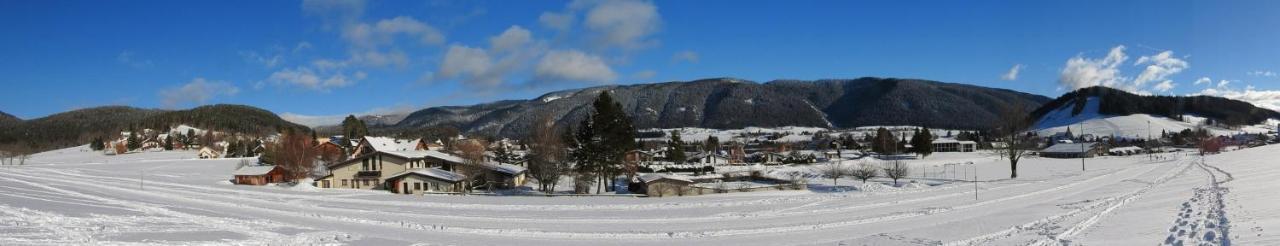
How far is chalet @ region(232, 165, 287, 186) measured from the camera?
59281mm

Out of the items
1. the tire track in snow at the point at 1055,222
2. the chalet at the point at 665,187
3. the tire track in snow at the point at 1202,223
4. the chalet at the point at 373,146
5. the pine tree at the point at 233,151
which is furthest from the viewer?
the pine tree at the point at 233,151

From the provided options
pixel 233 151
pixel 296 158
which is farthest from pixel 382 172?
pixel 233 151

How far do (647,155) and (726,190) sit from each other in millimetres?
61815

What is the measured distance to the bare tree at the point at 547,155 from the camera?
48.6 m

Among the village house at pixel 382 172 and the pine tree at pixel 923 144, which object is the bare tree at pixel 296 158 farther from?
the pine tree at pixel 923 144

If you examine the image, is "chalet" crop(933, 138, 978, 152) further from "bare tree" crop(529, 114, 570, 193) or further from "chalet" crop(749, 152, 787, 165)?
"bare tree" crop(529, 114, 570, 193)

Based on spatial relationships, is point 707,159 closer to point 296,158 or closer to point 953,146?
point 296,158

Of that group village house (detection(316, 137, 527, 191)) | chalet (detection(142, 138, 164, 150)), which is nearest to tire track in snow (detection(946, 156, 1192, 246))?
village house (detection(316, 137, 527, 191))

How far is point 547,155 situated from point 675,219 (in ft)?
69.2

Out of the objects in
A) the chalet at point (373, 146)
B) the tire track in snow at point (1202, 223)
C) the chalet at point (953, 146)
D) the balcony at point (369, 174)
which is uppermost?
the chalet at point (373, 146)

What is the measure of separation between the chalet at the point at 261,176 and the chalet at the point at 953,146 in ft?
414

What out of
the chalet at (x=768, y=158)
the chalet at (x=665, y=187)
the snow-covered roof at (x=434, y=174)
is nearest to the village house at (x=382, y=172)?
the snow-covered roof at (x=434, y=174)

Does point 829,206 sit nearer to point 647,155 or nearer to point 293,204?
point 293,204

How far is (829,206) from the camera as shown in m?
34.2
